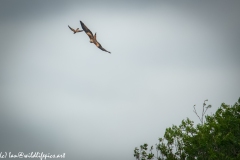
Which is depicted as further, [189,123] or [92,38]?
[189,123]

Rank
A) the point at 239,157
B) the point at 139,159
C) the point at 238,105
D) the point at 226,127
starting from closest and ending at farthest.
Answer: the point at 239,157 < the point at 226,127 < the point at 238,105 < the point at 139,159

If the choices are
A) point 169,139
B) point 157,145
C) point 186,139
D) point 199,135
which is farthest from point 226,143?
point 157,145

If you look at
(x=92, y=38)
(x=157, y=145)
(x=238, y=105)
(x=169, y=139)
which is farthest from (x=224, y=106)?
(x=92, y=38)

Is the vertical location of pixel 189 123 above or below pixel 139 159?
above

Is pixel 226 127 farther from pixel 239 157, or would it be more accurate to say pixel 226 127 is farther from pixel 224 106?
pixel 224 106

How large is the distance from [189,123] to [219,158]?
6280mm

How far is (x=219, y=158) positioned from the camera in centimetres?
1611

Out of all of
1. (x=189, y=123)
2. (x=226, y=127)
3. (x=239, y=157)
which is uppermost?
(x=189, y=123)

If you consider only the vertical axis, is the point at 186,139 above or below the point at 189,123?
below

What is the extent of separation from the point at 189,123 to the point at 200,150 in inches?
120

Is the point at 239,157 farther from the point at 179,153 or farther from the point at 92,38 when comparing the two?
the point at 92,38

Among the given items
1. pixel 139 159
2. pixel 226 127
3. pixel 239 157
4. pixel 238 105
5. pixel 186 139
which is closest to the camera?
pixel 239 157

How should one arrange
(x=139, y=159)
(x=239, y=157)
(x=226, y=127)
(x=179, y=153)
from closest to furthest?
(x=239, y=157) → (x=226, y=127) → (x=179, y=153) → (x=139, y=159)

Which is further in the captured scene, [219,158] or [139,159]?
[139,159]
